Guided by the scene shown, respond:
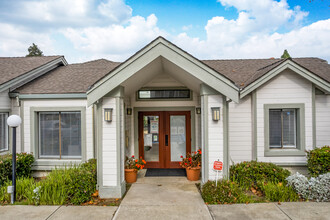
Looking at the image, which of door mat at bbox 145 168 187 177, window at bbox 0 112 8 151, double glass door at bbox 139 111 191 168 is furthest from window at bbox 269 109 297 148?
window at bbox 0 112 8 151

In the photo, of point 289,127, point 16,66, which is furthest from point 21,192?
point 289,127

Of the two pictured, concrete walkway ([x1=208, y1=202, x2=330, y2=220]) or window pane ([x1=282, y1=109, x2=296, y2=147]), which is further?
window pane ([x1=282, y1=109, x2=296, y2=147])

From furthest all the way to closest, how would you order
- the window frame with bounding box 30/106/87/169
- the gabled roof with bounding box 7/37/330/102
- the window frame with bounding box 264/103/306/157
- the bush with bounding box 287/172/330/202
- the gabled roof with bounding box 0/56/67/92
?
1. the gabled roof with bounding box 0/56/67/92
2. the window frame with bounding box 30/106/87/169
3. the window frame with bounding box 264/103/306/157
4. the gabled roof with bounding box 7/37/330/102
5. the bush with bounding box 287/172/330/202

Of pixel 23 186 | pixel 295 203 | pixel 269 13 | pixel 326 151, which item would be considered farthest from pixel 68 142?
pixel 269 13

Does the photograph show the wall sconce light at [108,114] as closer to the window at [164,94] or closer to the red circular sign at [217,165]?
the window at [164,94]

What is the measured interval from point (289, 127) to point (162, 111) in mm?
4284

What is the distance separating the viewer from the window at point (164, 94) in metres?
7.66

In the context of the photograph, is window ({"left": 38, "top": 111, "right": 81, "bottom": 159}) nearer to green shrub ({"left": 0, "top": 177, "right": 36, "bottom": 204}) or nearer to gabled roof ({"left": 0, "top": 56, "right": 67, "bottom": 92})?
gabled roof ({"left": 0, "top": 56, "right": 67, "bottom": 92})

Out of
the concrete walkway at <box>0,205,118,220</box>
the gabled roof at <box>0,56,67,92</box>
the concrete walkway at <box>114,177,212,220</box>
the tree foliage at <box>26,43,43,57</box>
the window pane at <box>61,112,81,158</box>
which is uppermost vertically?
the tree foliage at <box>26,43,43,57</box>

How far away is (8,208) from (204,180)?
15.3 feet

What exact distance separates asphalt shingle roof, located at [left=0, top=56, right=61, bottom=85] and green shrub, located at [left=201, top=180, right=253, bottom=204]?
277 inches

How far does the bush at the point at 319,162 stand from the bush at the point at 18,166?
830 centimetres

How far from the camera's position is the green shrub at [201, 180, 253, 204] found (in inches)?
194

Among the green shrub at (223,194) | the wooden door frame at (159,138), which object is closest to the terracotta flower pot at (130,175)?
the wooden door frame at (159,138)
